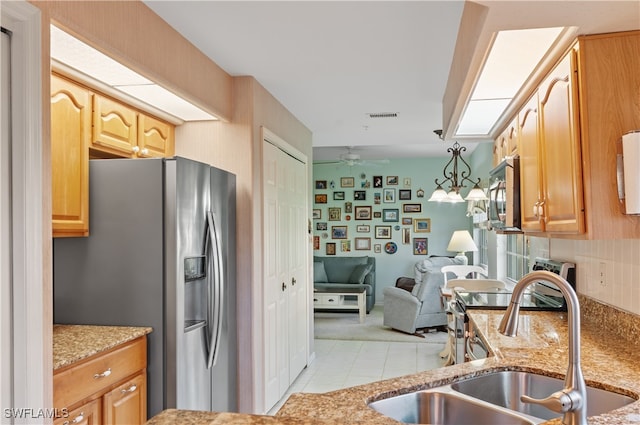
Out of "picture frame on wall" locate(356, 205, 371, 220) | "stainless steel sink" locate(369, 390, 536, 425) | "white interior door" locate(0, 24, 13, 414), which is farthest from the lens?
"picture frame on wall" locate(356, 205, 371, 220)

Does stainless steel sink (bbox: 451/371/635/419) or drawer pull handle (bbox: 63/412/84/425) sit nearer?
stainless steel sink (bbox: 451/371/635/419)

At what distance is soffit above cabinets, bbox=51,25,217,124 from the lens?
200 cm

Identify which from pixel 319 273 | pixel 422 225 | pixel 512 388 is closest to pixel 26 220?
pixel 512 388

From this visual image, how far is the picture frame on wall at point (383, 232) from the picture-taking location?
862cm

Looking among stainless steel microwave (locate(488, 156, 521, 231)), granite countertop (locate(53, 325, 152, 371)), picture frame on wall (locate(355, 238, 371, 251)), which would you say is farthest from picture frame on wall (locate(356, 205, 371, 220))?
granite countertop (locate(53, 325, 152, 371))

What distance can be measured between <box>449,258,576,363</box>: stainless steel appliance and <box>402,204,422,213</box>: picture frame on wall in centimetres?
515

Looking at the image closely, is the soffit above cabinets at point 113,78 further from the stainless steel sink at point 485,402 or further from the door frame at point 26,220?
the stainless steel sink at point 485,402

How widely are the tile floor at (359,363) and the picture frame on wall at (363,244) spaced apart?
2780mm

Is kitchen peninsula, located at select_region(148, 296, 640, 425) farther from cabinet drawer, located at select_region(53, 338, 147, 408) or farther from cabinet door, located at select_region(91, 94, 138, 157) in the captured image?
cabinet door, located at select_region(91, 94, 138, 157)

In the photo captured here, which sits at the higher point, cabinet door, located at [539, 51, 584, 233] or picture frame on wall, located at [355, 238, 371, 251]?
cabinet door, located at [539, 51, 584, 233]

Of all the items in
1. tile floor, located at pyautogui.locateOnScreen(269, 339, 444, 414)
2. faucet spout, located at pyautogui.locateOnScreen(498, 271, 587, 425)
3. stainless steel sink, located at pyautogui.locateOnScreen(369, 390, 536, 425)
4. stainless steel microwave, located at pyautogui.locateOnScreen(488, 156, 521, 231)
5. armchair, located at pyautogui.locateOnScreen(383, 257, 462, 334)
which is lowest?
tile floor, located at pyautogui.locateOnScreen(269, 339, 444, 414)

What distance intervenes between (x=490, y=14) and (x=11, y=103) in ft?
5.01

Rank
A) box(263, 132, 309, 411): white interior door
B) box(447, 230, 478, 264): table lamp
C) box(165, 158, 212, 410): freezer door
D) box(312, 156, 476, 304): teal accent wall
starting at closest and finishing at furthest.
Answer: box(165, 158, 212, 410): freezer door, box(263, 132, 309, 411): white interior door, box(447, 230, 478, 264): table lamp, box(312, 156, 476, 304): teal accent wall

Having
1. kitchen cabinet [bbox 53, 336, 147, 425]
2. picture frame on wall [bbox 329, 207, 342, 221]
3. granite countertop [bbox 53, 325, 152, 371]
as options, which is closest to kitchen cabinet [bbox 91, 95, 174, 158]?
granite countertop [bbox 53, 325, 152, 371]
